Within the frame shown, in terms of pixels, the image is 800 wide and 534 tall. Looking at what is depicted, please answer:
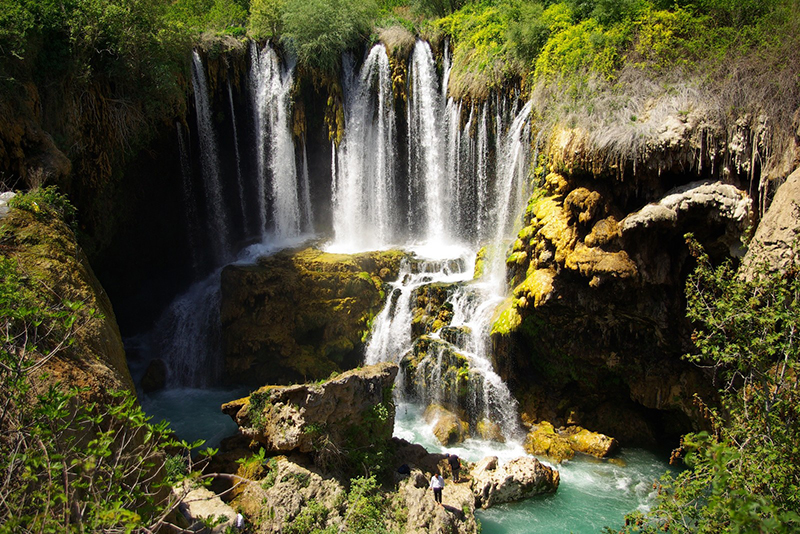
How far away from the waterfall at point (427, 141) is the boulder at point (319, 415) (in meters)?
10.1

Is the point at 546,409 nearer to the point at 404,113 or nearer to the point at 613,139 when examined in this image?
the point at 613,139

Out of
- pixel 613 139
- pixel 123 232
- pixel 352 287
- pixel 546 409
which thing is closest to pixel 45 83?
pixel 123 232

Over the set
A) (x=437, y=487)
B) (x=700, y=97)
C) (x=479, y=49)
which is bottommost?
(x=437, y=487)

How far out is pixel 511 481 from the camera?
31.8ft

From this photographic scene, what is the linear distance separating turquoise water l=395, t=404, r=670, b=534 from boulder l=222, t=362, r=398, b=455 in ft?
9.14

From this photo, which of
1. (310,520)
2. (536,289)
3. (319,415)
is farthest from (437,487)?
(536,289)

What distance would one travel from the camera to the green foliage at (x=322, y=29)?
Result: 18.8 metres

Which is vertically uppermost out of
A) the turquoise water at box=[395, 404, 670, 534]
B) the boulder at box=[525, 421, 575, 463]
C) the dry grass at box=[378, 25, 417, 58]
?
the dry grass at box=[378, 25, 417, 58]

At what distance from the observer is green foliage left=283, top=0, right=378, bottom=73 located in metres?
18.8

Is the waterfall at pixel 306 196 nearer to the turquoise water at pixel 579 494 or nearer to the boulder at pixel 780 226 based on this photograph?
the turquoise water at pixel 579 494

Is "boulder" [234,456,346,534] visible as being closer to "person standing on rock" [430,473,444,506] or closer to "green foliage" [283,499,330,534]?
"green foliage" [283,499,330,534]

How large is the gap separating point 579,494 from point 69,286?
410 inches

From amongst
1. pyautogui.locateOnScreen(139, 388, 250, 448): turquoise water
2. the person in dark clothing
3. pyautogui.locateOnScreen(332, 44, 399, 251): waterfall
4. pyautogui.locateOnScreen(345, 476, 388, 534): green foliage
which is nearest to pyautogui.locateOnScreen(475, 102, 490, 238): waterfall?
pyautogui.locateOnScreen(332, 44, 399, 251): waterfall

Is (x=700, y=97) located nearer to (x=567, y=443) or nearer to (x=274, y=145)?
(x=567, y=443)
